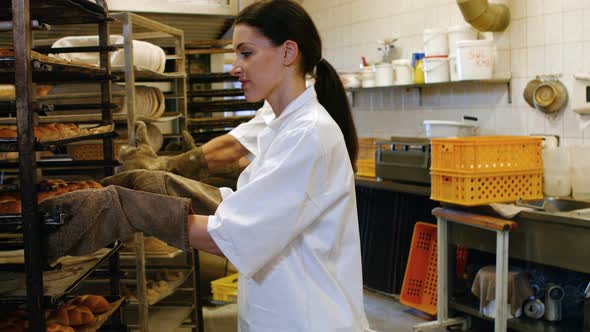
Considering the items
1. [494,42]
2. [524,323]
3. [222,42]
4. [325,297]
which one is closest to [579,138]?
[494,42]

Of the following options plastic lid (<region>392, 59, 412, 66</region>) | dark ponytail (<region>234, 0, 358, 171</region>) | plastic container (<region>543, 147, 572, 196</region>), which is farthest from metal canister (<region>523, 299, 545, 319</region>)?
dark ponytail (<region>234, 0, 358, 171</region>)

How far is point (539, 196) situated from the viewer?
143 inches

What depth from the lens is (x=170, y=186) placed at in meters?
1.60

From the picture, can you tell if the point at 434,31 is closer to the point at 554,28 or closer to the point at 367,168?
the point at 554,28

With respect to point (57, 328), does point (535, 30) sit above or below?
above

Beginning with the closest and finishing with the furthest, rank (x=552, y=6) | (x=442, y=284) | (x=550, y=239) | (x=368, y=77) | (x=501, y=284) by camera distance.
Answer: (x=550, y=239), (x=501, y=284), (x=442, y=284), (x=552, y=6), (x=368, y=77)

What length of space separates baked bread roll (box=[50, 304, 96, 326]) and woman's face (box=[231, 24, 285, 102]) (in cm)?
76

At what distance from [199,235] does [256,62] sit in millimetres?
434

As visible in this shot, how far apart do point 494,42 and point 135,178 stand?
3.35m

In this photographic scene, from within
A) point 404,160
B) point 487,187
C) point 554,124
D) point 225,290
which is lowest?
point 225,290

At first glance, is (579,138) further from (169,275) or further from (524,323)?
(169,275)

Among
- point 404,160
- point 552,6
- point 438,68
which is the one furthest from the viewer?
point 438,68

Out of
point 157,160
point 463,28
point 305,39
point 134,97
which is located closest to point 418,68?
point 463,28

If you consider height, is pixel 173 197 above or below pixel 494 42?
below
